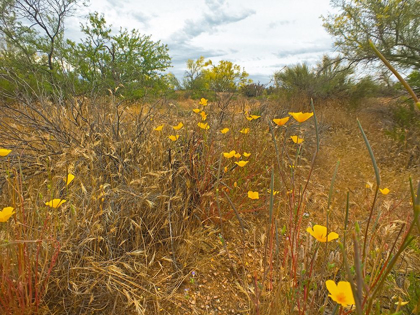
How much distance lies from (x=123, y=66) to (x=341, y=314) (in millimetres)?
6798

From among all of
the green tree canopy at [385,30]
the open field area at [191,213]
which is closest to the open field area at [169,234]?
the open field area at [191,213]

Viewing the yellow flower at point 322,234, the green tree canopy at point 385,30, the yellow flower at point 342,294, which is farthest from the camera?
the green tree canopy at point 385,30

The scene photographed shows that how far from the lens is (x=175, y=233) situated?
4.86 feet

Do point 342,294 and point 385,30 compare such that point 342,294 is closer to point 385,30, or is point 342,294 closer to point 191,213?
point 191,213

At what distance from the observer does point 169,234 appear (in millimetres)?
1509

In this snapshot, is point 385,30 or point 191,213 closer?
point 191,213

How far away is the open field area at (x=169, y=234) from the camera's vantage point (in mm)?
941

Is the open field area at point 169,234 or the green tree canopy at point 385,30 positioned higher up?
the green tree canopy at point 385,30

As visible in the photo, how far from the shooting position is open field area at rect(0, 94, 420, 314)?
3.09 ft

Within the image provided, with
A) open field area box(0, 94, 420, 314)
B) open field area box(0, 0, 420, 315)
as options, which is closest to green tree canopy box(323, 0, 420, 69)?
open field area box(0, 0, 420, 315)

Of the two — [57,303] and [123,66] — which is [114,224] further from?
[123,66]

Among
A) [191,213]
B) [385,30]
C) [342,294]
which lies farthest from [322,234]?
[385,30]

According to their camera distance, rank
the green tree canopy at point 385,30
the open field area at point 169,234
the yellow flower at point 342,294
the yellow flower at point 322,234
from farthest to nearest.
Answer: the green tree canopy at point 385,30 < the open field area at point 169,234 < the yellow flower at point 322,234 < the yellow flower at point 342,294

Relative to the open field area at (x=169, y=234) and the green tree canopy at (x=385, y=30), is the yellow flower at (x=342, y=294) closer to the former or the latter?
the open field area at (x=169, y=234)
